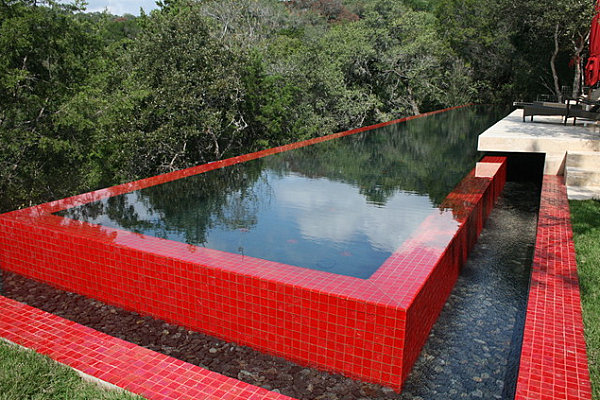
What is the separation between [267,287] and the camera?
321 cm

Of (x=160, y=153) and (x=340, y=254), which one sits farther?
(x=160, y=153)

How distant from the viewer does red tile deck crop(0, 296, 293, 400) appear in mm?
2562

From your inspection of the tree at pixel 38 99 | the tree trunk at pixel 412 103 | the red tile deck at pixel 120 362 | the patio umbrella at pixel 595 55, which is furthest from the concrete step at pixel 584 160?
the tree trunk at pixel 412 103

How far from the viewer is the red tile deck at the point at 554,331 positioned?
246cm

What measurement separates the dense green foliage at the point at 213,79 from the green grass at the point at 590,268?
1011 centimetres

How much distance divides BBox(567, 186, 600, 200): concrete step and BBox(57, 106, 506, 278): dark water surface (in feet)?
4.77

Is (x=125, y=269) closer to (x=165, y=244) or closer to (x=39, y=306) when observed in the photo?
(x=165, y=244)

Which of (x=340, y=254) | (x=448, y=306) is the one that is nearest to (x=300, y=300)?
(x=340, y=254)

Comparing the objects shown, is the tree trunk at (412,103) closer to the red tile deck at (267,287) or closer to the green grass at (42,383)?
the red tile deck at (267,287)

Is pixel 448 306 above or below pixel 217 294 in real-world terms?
below

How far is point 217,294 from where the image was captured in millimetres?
3473

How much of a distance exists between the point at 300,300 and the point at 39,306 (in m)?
2.47

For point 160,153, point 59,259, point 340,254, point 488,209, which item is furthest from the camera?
point 160,153

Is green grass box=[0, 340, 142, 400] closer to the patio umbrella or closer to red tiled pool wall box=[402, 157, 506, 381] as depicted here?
red tiled pool wall box=[402, 157, 506, 381]
